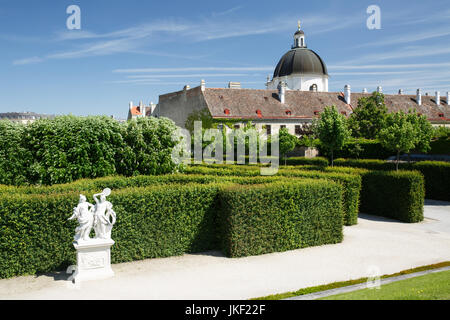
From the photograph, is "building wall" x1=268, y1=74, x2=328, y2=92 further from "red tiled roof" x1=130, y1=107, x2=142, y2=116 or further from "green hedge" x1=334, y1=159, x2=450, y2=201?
"green hedge" x1=334, y1=159, x2=450, y2=201

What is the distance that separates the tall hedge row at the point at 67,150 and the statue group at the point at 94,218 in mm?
7597

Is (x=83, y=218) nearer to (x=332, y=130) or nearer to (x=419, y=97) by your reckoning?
(x=332, y=130)

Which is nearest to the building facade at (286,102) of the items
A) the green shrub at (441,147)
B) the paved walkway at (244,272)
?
the green shrub at (441,147)

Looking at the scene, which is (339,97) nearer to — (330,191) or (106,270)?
(330,191)

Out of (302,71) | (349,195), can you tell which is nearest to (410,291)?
(349,195)

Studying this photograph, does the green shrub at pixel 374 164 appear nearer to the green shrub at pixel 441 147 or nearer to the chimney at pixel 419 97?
the green shrub at pixel 441 147

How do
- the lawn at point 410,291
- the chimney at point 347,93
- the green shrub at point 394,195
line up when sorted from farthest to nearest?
the chimney at point 347,93
the green shrub at point 394,195
the lawn at point 410,291

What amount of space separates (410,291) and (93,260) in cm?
684

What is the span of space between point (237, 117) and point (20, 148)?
1400 inches

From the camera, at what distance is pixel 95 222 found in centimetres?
915

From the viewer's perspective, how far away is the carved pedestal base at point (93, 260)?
29.5ft

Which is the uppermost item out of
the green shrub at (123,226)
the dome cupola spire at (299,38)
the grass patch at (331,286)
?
the dome cupola spire at (299,38)

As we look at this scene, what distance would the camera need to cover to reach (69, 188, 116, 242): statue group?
887 cm

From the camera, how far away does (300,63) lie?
68688 mm
